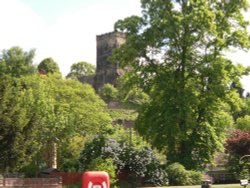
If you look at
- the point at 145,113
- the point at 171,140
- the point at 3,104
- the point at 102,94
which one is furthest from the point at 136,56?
the point at 102,94

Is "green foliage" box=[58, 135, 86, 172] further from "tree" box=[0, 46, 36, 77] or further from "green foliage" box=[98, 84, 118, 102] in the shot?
"green foliage" box=[98, 84, 118, 102]

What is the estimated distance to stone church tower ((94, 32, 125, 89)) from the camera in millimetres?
115812

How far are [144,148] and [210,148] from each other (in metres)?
6.16

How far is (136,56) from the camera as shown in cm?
4200

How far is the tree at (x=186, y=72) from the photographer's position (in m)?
39.6

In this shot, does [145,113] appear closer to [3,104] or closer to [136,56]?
[136,56]

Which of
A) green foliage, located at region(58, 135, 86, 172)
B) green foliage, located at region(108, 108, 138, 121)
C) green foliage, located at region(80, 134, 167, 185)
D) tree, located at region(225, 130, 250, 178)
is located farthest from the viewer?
green foliage, located at region(108, 108, 138, 121)

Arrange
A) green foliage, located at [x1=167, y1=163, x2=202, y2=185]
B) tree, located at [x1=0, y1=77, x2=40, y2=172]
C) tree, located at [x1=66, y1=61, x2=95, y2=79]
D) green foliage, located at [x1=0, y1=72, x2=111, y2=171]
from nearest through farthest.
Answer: tree, located at [x1=0, y1=77, x2=40, y2=172] → green foliage, located at [x1=0, y1=72, x2=111, y2=171] → green foliage, located at [x1=167, y1=163, x2=202, y2=185] → tree, located at [x1=66, y1=61, x2=95, y2=79]

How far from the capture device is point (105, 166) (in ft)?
108

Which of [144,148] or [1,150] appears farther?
[144,148]

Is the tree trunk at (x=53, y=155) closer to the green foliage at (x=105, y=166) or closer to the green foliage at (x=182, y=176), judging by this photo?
the green foliage at (x=105, y=166)

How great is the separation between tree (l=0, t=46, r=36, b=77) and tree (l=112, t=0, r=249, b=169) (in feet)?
119

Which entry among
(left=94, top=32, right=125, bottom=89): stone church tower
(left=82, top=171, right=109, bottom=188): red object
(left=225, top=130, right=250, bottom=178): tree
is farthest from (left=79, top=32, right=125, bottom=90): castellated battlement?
(left=82, top=171, right=109, bottom=188): red object

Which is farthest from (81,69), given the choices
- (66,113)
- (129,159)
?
(129,159)
